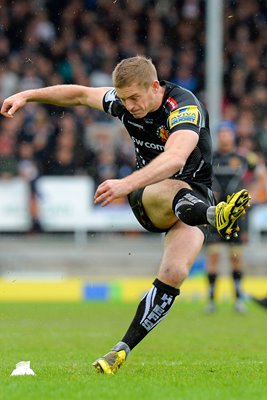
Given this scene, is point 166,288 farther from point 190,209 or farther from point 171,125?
point 171,125

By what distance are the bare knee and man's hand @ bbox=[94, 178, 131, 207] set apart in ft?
3.61

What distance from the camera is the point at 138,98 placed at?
6645mm

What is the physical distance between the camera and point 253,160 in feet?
43.9

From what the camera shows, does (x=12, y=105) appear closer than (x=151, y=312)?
No

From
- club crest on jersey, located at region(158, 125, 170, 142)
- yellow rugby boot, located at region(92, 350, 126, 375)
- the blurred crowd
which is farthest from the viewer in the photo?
the blurred crowd

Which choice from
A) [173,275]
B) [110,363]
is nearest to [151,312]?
[173,275]

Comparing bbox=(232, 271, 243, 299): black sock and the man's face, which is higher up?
the man's face

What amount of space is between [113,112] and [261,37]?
14951 mm

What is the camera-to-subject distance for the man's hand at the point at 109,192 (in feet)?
18.8

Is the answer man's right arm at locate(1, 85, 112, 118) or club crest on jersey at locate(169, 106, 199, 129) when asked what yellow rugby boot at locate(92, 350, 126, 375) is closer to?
club crest on jersey at locate(169, 106, 199, 129)

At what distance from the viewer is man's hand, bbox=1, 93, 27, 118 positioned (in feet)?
23.4

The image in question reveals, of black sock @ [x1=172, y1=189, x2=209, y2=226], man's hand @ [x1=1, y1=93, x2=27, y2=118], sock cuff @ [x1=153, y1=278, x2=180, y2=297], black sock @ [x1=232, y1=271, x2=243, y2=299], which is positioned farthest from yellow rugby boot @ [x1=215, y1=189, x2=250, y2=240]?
black sock @ [x1=232, y1=271, x2=243, y2=299]

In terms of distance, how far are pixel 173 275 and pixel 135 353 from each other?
1951mm

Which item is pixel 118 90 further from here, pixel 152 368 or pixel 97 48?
pixel 97 48
